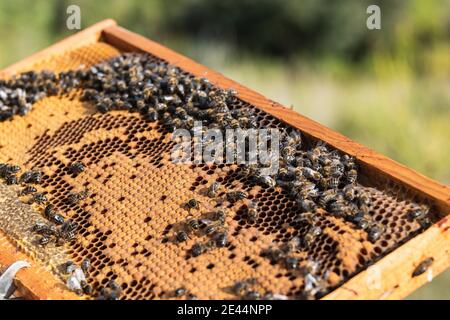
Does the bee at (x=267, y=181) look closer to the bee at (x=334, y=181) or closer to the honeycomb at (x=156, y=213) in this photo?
the honeycomb at (x=156, y=213)

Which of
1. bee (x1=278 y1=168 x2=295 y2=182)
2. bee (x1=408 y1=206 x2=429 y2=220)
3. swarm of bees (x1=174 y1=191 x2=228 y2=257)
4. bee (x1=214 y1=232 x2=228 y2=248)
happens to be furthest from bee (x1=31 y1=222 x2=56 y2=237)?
bee (x1=408 y1=206 x2=429 y2=220)

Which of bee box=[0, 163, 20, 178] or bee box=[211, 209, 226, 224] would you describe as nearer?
bee box=[211, 209, 226, 224]

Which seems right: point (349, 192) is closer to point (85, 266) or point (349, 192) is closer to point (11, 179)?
point (85, 266)

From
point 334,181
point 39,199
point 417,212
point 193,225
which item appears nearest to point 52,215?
point 39,199

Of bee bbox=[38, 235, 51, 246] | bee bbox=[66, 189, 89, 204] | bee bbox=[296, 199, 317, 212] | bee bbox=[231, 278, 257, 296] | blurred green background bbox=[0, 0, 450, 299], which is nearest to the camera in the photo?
bee bbox=[231, 278, 257, 296]

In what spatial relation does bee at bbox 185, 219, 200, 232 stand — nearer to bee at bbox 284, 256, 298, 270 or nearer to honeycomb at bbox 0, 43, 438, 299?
honeycomb at bbox 0, 43, 438, 299
